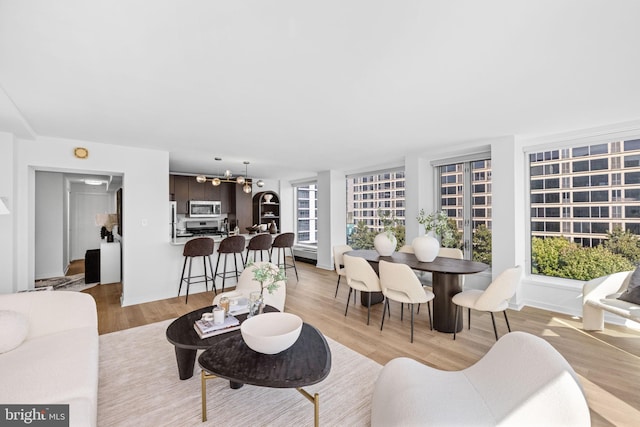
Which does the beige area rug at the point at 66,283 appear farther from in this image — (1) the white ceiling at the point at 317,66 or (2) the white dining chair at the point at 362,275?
(2) the white dining chair at the point at 362,275

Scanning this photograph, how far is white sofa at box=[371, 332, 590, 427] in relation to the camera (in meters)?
1.17

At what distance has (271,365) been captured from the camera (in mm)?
1715

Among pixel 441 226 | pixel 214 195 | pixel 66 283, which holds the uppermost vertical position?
pixel 214 195

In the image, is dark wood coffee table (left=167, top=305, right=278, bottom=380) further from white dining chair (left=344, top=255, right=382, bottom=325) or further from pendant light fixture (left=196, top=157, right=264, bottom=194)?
pendant light fixture (left=196, top=157, right=264, bottom=194)

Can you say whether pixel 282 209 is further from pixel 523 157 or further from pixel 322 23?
pixel 322 23

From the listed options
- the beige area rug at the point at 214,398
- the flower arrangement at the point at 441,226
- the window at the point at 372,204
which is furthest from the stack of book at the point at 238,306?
the window at the point at 372,204

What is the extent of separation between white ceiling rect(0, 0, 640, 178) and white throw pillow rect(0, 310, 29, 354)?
67.8 inches

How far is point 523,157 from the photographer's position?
411 cm

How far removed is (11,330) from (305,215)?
696 cm

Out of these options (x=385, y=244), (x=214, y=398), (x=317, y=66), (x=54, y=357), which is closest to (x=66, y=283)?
(x=54, y=357)

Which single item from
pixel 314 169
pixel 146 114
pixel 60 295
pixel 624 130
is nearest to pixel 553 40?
pixel 624 130

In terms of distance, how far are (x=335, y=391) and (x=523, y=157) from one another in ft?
13.2

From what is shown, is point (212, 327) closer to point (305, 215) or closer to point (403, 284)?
point (403, 284)

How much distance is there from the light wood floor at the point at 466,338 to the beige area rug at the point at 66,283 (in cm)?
101
